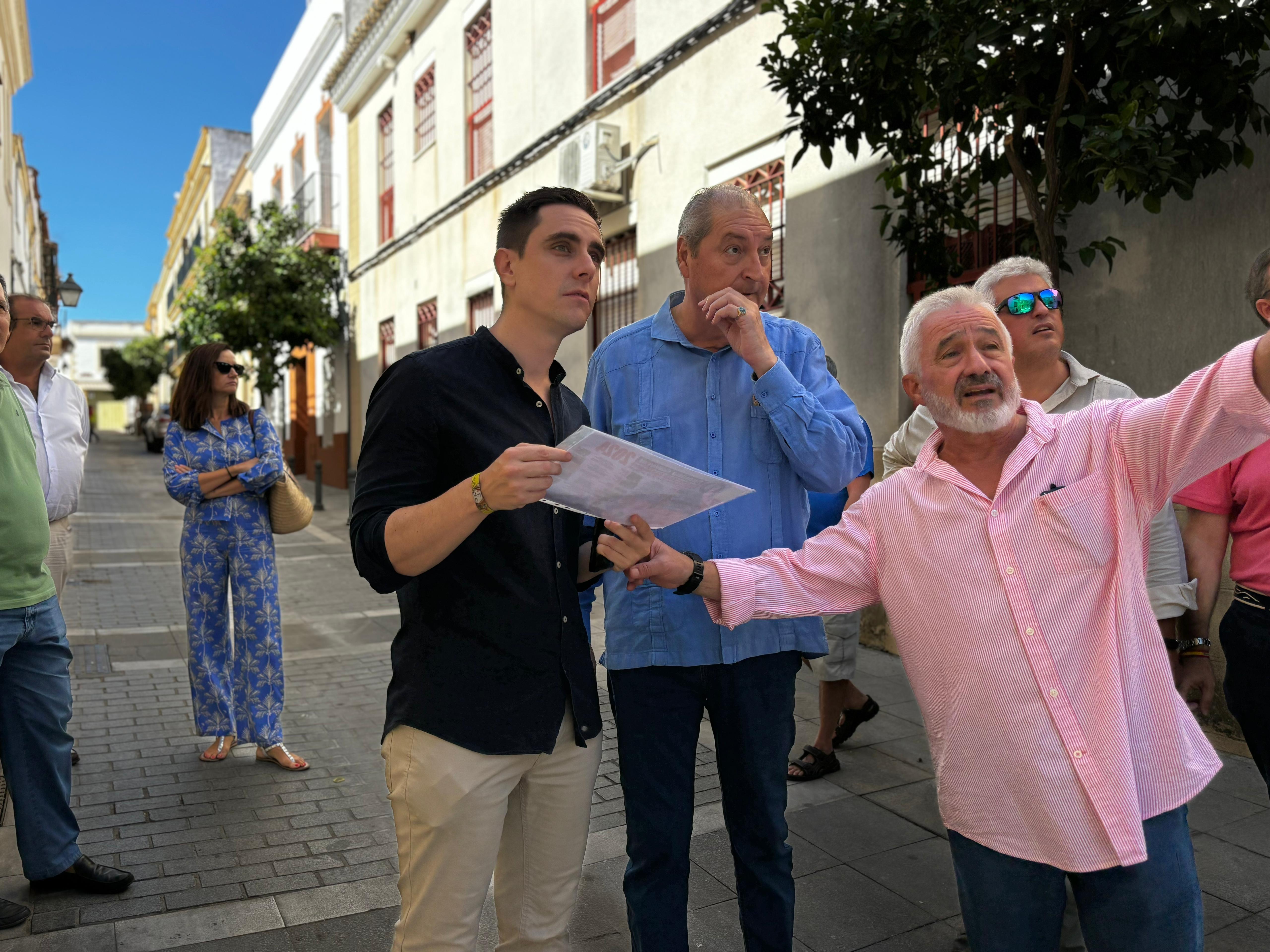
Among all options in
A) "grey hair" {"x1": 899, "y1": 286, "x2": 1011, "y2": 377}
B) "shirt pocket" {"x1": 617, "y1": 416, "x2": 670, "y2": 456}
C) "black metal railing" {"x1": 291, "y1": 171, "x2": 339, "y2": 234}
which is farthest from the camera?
"black metal railing" {"x1": 291, "y1": 171, "x2": 339, "y2": 234}

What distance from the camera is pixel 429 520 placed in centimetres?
179

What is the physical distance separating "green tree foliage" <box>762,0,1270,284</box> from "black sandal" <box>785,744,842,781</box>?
2.40 metres

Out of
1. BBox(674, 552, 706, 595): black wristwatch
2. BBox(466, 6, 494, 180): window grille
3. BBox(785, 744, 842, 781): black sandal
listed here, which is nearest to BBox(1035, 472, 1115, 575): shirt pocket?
BBox(674, 552, 706, 595): black wristwatch

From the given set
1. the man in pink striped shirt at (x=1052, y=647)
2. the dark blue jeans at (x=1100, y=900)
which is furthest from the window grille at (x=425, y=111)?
the dark blue jeans at (x=1100, y=900)

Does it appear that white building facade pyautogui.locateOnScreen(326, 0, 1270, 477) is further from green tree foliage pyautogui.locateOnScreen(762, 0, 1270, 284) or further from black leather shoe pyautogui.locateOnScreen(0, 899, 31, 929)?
black leather shoe pyautogui.locateOnScreen(0, 899, 31, 929)

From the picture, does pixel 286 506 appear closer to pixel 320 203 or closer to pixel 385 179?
pixel 385 179

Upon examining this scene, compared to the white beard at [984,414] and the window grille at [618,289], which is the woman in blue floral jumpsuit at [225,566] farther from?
the window grille at [618,289]

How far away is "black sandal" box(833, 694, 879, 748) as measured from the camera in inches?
188

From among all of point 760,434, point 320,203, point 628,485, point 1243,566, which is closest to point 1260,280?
point 1243,566

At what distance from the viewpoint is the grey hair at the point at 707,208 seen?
98.8 inches

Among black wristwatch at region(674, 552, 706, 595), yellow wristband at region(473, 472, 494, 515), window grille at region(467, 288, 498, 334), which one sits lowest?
black wristwatch at region(674, 552, 706, 595)

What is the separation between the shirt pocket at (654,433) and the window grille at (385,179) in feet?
56.3

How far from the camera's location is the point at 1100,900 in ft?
6.11

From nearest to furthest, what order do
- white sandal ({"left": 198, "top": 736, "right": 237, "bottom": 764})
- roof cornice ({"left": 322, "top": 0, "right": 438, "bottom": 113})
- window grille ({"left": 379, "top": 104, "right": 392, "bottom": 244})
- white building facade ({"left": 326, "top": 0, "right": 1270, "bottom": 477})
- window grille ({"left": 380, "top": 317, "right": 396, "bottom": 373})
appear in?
white sandal ({"left": 198, "top": 736, "right": 237, "bottom": 764}), white building facade ({"left": 326, "top": 0, "right": 1270, "bottom": 477}), roof cornice ({"left": 322, "top": 0, "right": 438, "bottom": 113}), window grille ({"left": 380, "top": 317, "right": 396, "bottom": 373}), window grille ({"left": 379, "top": 104, "right": 392, "bottom": 244})
